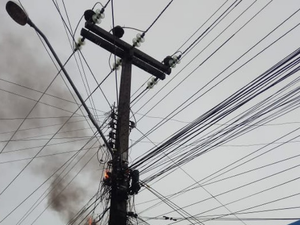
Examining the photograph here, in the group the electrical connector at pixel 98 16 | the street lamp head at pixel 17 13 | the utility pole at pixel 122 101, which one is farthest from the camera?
the electrical connector at pixel 98 16

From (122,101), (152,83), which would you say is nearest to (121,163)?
(122,101)

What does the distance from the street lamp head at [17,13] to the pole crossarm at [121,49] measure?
208 cm

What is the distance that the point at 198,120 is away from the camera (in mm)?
6234

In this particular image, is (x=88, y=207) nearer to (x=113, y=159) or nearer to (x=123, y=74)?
(x=113, y=159)

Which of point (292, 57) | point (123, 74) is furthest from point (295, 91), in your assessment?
point (123, 74)

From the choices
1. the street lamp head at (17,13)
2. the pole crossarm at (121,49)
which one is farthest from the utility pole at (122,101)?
the street lamp head at (17,13)

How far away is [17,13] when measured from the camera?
21.1 ft

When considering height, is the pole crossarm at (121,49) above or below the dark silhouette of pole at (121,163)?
above

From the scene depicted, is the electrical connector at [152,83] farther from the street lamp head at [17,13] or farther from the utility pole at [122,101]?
the street lamp head at [17,13]

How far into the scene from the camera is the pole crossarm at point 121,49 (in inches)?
332

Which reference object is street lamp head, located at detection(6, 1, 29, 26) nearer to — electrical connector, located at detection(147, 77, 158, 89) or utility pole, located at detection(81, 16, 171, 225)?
utility pole, located at detection(81, 16, 171, 225)

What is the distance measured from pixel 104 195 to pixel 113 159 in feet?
3.10

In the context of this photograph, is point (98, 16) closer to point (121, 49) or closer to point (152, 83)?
point (121, 49)

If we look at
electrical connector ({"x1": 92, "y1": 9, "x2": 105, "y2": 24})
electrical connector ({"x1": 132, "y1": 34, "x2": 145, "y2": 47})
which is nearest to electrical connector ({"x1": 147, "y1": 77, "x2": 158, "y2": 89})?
electrical connector ({"x1": 132, "y1": 34, "x2": 145, "y2": 47})
